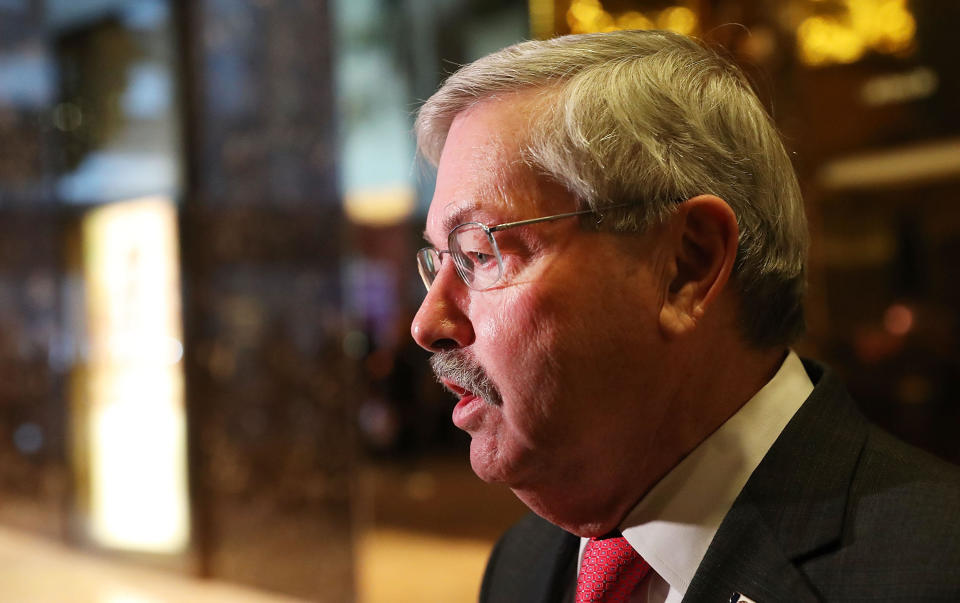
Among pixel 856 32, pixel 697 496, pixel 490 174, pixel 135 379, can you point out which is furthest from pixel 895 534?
pixel 135 379

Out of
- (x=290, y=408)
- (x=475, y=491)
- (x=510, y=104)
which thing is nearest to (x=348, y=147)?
(x=290, y=408)

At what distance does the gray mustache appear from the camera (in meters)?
1.05

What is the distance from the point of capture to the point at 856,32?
2857mm

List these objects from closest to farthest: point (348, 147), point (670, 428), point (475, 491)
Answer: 1. point (670, 428)
2. point (348, 147)
3. point (475, 491)

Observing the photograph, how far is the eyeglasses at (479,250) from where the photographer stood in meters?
1.03

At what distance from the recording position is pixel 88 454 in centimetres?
533

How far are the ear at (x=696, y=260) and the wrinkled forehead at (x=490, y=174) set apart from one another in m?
0.14

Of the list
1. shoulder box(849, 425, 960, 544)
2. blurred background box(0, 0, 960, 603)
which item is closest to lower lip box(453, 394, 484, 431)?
shoulder box(849, 425, 960, 544)

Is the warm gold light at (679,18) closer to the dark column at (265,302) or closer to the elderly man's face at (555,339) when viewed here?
the dark column at (265,302)

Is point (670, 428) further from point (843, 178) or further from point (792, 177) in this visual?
point (843, 178)

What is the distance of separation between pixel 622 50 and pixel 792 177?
11.1 inches

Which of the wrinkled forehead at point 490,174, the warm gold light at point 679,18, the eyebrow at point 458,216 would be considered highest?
the warm gold light at point 679,18

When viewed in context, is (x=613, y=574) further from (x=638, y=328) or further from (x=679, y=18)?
(x=679, y=18)

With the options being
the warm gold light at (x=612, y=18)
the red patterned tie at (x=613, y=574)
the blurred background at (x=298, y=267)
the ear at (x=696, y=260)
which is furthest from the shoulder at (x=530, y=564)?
the warm gold light at (x=612, y=18)
